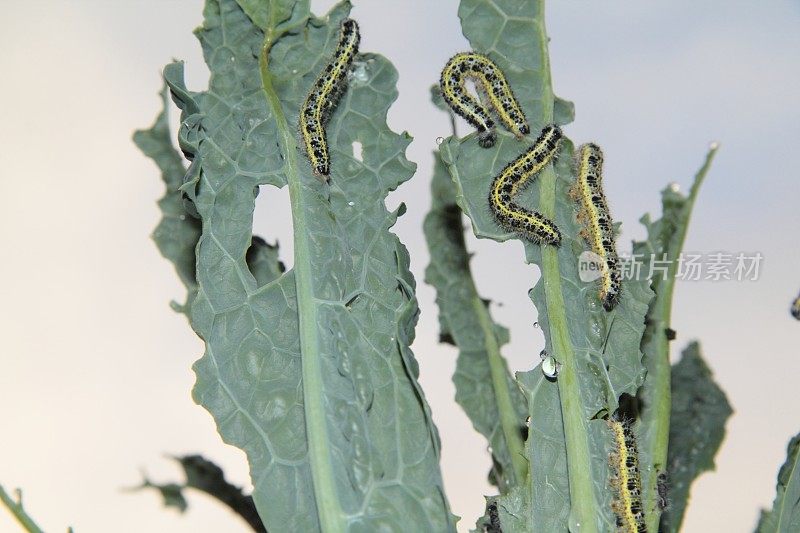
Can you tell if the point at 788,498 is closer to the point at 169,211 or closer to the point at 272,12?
the point at 272,12

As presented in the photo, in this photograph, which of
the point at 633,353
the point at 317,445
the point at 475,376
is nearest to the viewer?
the point at 317,445

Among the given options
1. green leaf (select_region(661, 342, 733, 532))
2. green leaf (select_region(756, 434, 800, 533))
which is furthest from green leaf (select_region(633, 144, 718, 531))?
green leaf (select_region(661, 342, 733, 532))

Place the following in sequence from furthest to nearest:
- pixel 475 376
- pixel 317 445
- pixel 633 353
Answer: pixel 475 376 → pixel 633 353 → pixel 317 445

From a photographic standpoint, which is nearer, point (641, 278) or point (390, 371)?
point (390, 371)

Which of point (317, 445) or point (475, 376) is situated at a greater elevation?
point (475, 376)

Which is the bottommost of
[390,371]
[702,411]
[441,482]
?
[441,482]

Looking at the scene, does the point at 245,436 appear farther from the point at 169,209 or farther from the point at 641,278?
the point at 641,278

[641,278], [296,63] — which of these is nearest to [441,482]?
[641,278]

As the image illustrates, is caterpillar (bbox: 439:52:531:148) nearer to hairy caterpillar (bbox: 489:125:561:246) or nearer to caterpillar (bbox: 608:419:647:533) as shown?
hairy caterpillar (bbox: 489:125:561:246)

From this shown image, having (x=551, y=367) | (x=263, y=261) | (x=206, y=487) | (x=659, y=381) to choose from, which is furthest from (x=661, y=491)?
(x=206, y=487)
